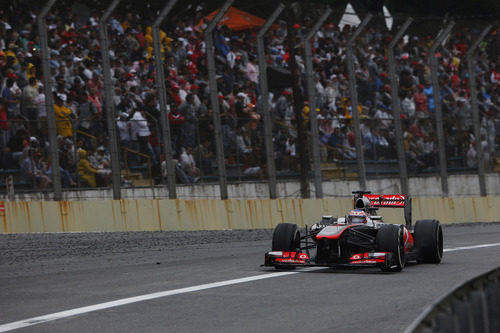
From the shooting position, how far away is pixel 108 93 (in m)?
17.7

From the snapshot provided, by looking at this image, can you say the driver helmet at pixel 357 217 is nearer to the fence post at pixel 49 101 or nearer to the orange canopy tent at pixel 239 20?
the fence post at pixel 49 101

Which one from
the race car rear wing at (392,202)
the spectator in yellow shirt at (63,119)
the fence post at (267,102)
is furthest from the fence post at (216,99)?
the race car rear wing at (392,202)

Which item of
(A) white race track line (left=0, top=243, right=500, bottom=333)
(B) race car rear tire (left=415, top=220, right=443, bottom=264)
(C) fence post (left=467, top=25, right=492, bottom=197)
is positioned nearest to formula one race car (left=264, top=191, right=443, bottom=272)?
(B) race car rear tire (left=415, top=220, right=443, bottom=264)

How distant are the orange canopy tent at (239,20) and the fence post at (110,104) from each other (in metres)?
2.42

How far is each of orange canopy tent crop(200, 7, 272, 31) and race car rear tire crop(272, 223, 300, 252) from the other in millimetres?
8788

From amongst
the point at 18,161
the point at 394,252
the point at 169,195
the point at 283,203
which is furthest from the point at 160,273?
the point at 283,203

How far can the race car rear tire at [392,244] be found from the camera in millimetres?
10539

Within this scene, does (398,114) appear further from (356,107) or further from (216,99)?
(216,99)

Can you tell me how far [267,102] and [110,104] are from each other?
11.6 ft

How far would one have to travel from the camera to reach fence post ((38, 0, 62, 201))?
16.8 metres

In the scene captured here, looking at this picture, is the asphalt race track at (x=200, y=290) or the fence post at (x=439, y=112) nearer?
the asphalt race track at (x=200, y=290)

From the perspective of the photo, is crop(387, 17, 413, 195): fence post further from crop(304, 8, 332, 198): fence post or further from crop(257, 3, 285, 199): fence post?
crop(257, 3, 285, 199): fence post

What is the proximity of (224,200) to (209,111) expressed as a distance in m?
1.77

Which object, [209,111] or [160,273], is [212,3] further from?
[160,273]
